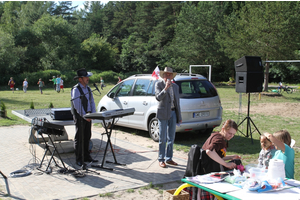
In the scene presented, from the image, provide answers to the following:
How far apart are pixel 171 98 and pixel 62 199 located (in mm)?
2849

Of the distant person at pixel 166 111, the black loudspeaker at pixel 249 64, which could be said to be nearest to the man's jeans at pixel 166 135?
the distant person at pixel 166 111

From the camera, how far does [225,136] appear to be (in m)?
3.96

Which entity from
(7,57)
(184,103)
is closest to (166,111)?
(184,103)

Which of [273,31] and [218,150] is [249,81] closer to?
[218,150]

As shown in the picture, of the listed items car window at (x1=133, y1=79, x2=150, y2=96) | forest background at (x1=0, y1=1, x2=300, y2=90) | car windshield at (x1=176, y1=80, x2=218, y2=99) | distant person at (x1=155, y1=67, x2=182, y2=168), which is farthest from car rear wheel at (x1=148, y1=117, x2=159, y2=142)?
forest background at (x1=0, y1=1, x2=300, y2=90)

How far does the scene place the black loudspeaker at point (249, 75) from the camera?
8.84 m

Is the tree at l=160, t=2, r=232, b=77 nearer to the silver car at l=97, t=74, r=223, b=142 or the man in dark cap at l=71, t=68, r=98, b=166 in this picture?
the silver car at l=97, t=74, r=223, b=142

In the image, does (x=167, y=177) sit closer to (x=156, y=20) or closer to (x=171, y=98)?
(x=171, y=98)

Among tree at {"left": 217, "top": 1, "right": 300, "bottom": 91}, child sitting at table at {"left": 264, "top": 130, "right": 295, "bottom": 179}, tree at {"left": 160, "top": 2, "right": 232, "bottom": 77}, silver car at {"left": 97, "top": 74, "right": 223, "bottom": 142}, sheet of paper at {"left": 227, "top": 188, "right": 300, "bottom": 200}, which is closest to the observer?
sheet of paper at {"left": 227, "top": 188, "right": 300, "bottom": 200}

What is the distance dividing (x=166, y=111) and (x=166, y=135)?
0.56 metres

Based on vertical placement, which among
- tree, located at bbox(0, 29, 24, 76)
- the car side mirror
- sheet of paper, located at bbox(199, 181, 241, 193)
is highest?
tree, located at bbox(0, 29, 24, 76)

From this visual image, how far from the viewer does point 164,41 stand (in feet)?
189

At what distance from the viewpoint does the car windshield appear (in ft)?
26.7

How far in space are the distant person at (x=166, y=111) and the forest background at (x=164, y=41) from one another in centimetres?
1916
